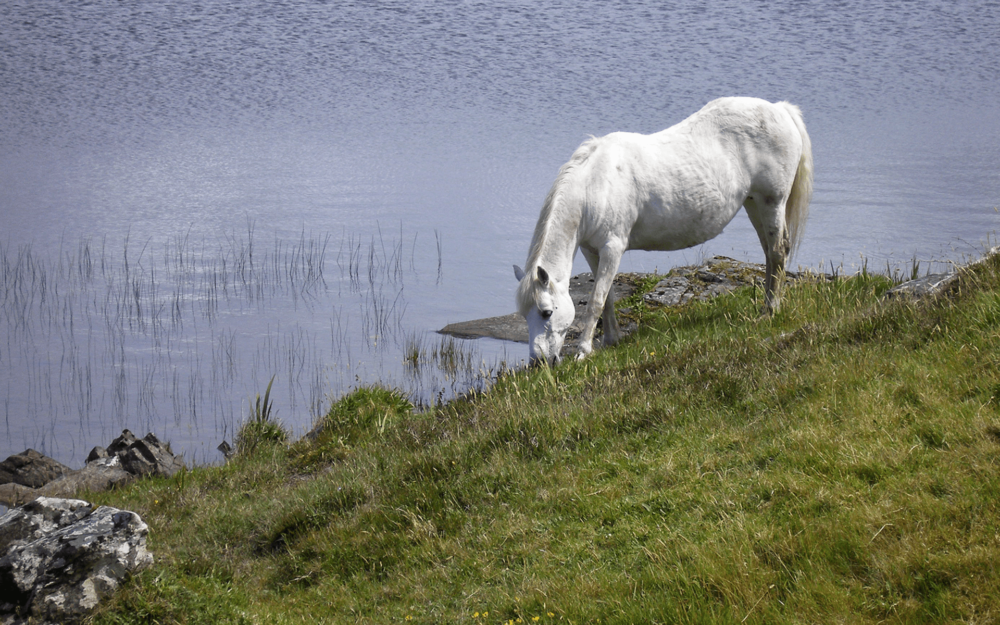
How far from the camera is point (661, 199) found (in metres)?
9.44

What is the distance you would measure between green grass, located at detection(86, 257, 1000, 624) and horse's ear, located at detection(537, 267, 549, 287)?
119cm

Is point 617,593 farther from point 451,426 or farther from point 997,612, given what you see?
point 451,426

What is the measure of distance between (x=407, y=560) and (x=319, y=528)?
3.94 feet

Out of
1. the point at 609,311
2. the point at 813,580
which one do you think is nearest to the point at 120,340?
the point at 609,311

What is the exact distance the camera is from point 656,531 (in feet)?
14.1

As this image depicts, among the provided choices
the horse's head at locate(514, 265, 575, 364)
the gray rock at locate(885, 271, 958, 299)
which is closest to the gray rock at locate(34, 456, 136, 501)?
the horse's head at locate(514, 265, 575, 364)

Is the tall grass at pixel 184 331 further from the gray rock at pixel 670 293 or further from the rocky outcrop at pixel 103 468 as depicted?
the gray rock at pixel 670 293

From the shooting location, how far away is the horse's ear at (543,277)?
816 cm

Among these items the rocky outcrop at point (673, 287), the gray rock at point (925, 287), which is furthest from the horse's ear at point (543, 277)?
the rocky outcrop at point (673, 287)

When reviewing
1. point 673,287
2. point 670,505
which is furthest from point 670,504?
point 673,287

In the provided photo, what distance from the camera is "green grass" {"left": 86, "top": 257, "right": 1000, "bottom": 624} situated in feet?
11.6

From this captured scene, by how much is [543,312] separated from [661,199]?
238 cm

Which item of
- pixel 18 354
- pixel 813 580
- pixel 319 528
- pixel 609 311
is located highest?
pixel 813 580

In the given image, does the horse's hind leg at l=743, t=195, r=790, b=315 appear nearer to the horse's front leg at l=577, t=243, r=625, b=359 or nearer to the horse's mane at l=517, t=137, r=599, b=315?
the horse's front leg at l=577, t=243, r=625, b=359
